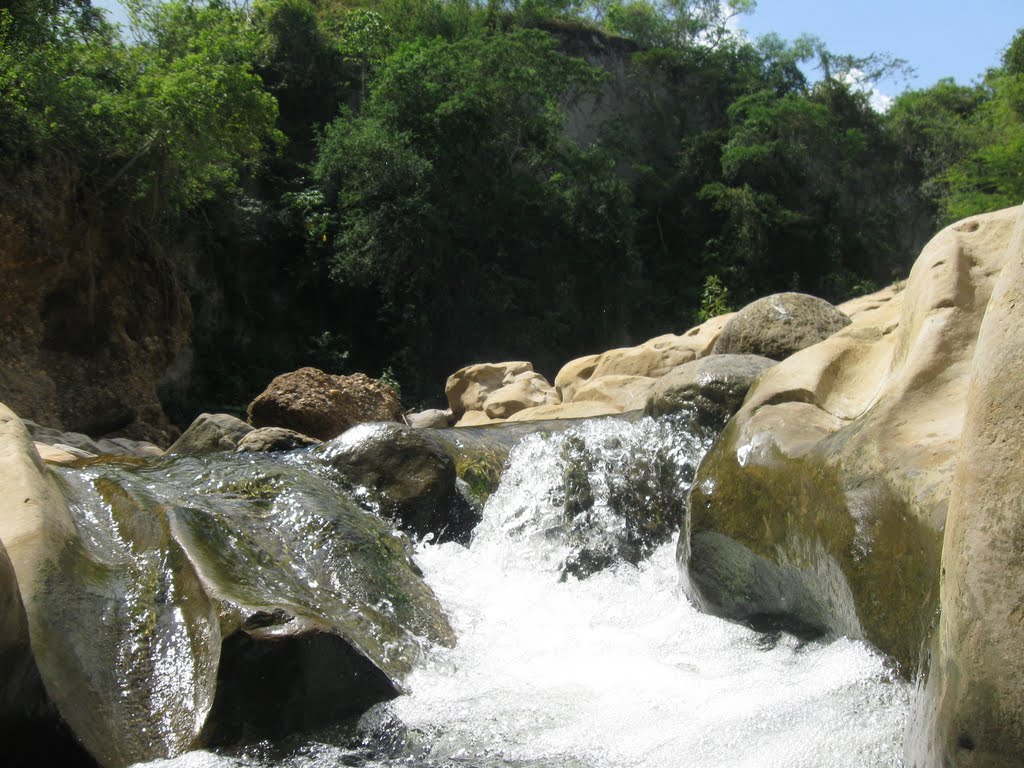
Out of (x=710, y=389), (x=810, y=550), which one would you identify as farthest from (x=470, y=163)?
(x=810, y=550)

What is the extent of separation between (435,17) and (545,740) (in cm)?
2543

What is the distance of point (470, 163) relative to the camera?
A: 21.4 metres

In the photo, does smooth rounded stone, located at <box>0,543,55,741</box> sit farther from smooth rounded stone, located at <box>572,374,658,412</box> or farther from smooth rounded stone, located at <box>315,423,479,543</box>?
smooth rounded stone, located at <box>572,374,658,412</box>

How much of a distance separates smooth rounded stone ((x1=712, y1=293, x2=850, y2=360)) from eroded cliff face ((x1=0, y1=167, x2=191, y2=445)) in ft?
25.3

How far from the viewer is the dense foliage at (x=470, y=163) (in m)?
13.6

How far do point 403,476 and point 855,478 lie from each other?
11.8ft

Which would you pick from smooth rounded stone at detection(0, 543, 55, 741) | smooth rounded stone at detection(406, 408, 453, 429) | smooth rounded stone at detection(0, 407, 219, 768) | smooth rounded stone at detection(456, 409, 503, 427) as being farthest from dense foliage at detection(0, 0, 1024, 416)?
smooth rounded stone at detection(0, 543, 55, 741)

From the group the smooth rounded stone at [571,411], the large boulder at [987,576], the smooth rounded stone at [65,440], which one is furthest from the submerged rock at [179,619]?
the smooth rounded stone at [571,411]

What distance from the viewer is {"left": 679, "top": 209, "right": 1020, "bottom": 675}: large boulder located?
4.06 metres

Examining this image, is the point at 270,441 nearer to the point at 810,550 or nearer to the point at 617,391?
the point at 617,391

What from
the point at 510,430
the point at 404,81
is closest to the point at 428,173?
the point at 404,81

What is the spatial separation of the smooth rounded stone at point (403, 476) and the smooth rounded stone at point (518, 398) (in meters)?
4.96

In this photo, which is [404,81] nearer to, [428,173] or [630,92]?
[428,173]

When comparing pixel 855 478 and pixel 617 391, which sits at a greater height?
pixel 617 391
